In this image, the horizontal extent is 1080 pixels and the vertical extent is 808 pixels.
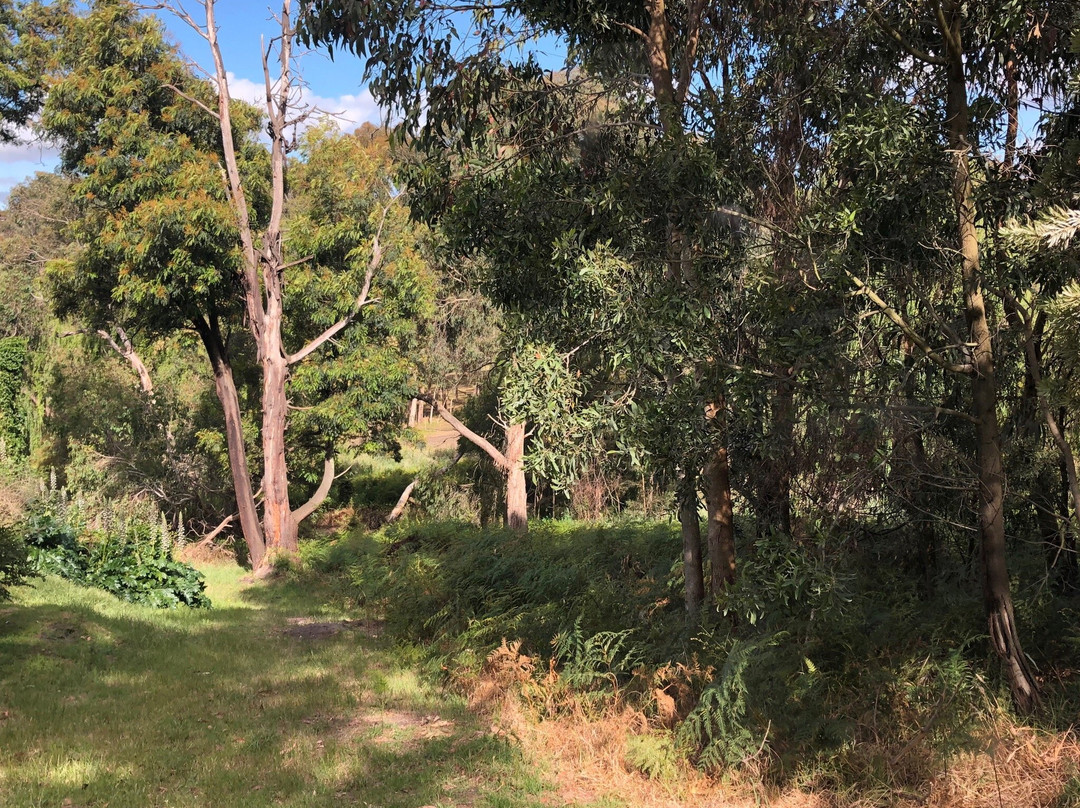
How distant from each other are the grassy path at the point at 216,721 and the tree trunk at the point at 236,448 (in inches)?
277

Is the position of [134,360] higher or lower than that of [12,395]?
higher

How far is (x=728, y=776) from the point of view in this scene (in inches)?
246

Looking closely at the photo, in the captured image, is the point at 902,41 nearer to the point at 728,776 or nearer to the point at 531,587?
the point at 728,776

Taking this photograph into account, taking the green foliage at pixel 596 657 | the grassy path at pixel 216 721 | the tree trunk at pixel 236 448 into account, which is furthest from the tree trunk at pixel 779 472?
the tree trunk at pixel 236 448

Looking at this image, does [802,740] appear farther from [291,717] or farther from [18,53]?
[18,53]

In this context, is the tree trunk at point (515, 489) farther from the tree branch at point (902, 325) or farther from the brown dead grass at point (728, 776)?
the tree branch at point (902, 325)

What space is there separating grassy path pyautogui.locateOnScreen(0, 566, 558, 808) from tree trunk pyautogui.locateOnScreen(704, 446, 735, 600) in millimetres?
2616

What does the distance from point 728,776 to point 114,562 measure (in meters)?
9.73

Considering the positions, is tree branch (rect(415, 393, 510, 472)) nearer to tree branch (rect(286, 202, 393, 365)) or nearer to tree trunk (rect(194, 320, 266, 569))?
tree branch (rect(286, 202, 393, 365))

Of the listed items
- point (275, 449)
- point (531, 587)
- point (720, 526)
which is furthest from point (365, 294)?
point (720, 526)

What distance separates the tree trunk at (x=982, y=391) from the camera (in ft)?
20.3

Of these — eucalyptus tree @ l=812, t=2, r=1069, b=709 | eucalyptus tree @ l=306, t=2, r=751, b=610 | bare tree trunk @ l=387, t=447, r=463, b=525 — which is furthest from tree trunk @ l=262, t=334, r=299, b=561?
eucalyptus tree @ l=812, t=2, r=1069, b=709

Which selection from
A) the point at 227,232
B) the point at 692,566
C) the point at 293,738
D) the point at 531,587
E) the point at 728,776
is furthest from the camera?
the point at 227,232

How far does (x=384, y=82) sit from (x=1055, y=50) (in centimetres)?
532
